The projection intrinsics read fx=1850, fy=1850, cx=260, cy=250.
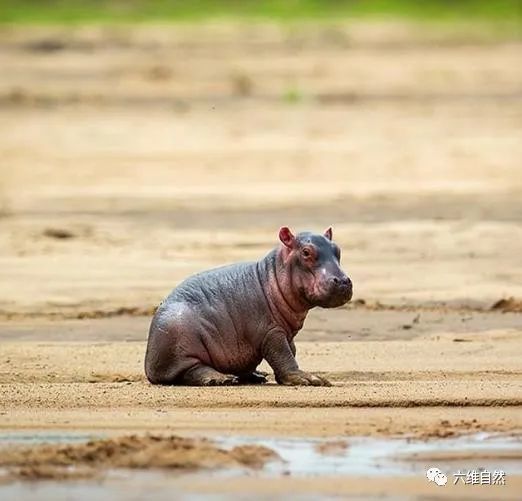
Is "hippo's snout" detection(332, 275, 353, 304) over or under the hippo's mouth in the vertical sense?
over

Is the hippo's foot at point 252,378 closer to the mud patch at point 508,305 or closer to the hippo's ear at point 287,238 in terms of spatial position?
the hippo's ear at point 287,238

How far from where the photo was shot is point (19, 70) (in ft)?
106

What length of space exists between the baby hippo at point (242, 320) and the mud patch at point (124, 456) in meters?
1.41

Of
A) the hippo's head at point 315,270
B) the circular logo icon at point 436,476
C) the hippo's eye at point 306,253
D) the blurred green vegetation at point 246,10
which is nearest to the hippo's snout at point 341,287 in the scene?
the hippo's head at point 315,270

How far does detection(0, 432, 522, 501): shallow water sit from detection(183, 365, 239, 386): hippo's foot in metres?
1.23

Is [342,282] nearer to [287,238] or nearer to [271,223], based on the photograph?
[287,238]

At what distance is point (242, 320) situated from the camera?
360 inches

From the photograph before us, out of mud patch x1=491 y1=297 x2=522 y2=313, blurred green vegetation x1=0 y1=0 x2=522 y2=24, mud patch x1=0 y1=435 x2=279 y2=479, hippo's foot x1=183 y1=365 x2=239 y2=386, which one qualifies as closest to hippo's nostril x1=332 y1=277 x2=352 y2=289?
hippo's foot x1=183 y1=365 x2=239 y2=386

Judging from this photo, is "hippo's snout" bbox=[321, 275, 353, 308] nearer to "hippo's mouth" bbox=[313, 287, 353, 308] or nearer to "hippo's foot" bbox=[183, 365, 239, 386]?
"hippo's mouth" bbox=[313, 287, 353, 308]

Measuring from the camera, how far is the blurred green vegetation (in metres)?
45.5

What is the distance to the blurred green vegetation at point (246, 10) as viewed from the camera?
45531 mm

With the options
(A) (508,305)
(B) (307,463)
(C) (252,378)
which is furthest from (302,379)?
(A) (508,305)

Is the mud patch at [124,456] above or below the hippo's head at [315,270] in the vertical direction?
below

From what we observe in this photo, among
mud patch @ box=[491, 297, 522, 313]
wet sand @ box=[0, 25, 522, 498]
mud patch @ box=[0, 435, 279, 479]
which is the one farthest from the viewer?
mud patch @ box=[491, 297, 522, 313]
